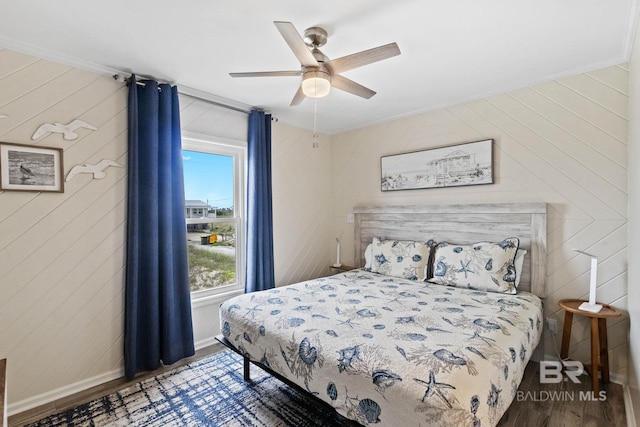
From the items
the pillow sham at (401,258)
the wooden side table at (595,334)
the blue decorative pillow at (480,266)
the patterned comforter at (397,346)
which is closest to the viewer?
the patterned comforter at (397,346)

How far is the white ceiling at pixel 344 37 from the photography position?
67.3 inches

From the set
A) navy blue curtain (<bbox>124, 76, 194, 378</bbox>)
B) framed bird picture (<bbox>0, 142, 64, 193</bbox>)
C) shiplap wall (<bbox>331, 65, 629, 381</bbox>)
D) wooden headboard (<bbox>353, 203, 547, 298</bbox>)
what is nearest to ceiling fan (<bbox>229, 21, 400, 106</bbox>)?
navy blue curtain (<bbox>124, 76, 194, 378</bbox>)

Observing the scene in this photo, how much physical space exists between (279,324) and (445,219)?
2.12 metres

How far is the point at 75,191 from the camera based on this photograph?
2.27 m

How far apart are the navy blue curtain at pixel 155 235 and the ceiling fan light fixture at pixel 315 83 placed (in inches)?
55.1

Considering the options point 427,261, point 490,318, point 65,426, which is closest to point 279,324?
point 490,318

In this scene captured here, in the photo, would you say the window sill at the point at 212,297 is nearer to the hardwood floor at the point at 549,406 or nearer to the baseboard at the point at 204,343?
the baseboard at the point at 204,343

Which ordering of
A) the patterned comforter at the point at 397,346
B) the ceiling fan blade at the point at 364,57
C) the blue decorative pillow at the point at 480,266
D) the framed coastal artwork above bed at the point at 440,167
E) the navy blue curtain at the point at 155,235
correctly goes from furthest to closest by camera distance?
the framed coastal artwork above bed at the point at 440,167
the blue decorative pillow at the point at 480,266
the navy blue curtain at the point at 155,235
the ceiling fan blade at the point at 364,57
the patterned comforter at the point at 397,346

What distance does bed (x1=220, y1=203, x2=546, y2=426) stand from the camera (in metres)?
1.32

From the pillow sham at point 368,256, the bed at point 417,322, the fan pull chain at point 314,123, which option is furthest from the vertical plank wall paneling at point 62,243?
the pillow sham at point 368,256

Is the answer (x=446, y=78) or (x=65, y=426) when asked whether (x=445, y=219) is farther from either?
(x=65, y=426)

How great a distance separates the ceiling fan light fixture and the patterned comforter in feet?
4.88

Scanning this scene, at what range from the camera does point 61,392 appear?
2.20m

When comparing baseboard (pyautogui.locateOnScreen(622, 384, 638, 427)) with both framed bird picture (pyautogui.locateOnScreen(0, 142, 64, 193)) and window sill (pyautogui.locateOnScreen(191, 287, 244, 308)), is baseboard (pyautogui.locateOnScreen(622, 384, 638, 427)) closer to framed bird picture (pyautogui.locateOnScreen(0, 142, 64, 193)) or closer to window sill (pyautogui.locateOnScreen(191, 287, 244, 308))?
window sill (pyautogui.locateOnScreen(191, 287, 244, 308))
